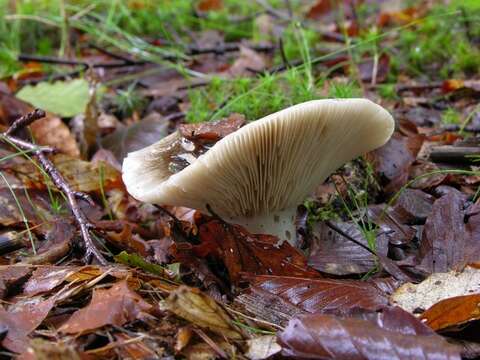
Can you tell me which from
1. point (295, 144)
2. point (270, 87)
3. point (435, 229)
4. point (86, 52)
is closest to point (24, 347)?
point (295, 144)

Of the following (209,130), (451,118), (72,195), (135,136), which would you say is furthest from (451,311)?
(135,136)

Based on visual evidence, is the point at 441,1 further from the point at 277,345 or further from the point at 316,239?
the point at 277,345

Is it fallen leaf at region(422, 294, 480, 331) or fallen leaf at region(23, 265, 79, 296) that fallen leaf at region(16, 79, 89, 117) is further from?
fallen leaf at region(422, 294, 480, 331)

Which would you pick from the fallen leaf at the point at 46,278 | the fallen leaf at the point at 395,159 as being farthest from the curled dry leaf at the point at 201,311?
the fallen leaf at the point at 395,159

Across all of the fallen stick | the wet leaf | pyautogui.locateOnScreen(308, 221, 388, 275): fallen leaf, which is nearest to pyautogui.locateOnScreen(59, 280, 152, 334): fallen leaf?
the wet leaf

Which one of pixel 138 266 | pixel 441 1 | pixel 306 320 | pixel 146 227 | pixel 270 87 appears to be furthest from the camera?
pixel 441 1

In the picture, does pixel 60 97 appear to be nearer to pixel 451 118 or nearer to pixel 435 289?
pixel 451 118
